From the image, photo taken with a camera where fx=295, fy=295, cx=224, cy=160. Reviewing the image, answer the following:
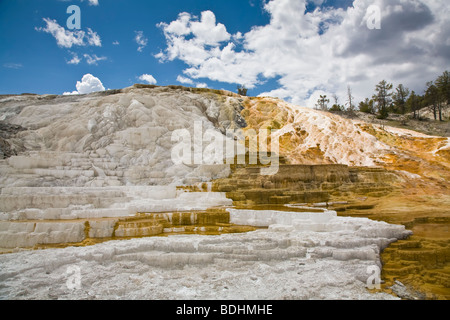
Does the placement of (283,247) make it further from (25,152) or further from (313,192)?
(25,152)

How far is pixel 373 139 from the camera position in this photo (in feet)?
68.1

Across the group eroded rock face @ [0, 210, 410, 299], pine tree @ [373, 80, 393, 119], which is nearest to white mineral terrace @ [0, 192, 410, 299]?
eroded rock face @ [0, 210, 410, 299]

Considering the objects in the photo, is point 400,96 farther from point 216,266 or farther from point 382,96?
point 216,266

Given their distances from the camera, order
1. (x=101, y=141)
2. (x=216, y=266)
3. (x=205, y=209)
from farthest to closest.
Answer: (x=101, y=141) → (x=205, y=209) → (x=216, y=266)

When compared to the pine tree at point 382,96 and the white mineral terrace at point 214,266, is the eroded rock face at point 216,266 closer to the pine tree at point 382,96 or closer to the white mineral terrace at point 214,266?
the white mineral terrace at point 214,266

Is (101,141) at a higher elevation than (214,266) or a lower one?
higher

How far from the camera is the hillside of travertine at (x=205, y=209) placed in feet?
18.3

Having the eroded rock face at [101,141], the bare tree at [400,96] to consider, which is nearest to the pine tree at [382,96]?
the bare tree at [400,96]

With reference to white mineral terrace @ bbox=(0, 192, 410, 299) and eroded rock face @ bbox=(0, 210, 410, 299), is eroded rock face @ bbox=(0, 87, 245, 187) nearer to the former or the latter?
white mineral terrace @ bbox=(0, 192, 410, 299)

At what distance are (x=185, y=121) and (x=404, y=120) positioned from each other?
21467 mm

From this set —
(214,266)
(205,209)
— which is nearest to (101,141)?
(205,209)

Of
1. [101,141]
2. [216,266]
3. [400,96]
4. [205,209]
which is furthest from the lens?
[400,96]

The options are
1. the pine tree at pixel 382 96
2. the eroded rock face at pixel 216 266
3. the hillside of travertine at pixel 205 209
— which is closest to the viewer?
the eroded rock face at pixel 216 266

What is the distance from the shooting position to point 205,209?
1055 centimetres
